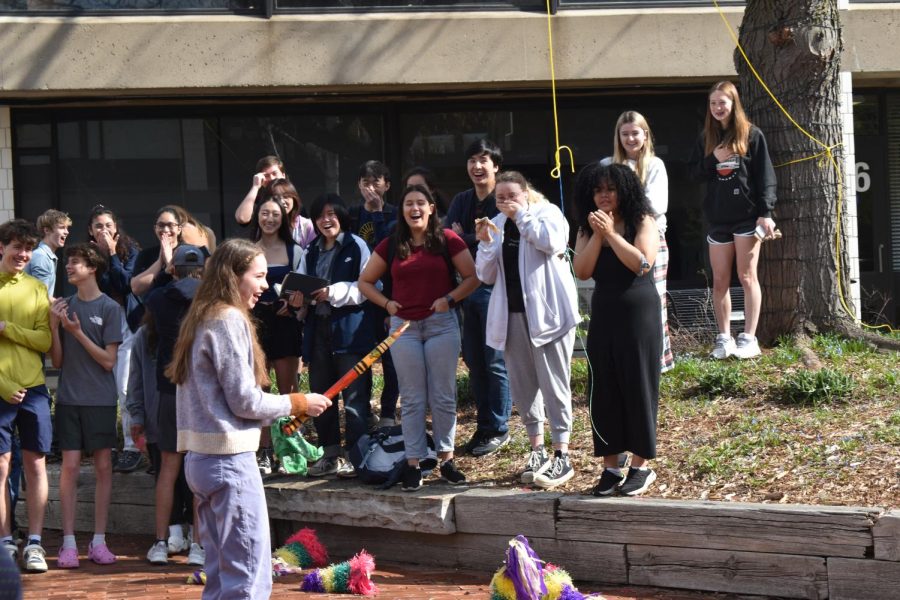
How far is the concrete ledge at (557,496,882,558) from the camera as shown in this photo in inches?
244

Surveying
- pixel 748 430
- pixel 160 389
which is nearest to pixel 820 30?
pixel 748 430

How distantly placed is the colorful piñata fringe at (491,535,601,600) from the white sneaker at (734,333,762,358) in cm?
308

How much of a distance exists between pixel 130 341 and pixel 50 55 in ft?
14.8

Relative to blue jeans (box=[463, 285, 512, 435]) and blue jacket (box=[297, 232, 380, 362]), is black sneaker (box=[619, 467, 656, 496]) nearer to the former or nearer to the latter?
blue jeans (box=[463, 285, 512, 435])

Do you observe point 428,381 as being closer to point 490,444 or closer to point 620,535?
point 490,444

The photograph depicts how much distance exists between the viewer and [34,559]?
786cm

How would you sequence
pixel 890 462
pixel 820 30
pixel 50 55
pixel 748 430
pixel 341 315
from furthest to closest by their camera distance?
pixel 50 55
pixel 820 30
pixel 341 315
pixel 748 430
pixel 890 462

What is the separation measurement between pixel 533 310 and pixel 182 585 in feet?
8.56

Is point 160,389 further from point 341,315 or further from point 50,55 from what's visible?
point 50,55

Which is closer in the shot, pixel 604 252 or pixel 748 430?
pixel 604 252

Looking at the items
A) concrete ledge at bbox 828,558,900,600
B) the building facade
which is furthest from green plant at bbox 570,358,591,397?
the building facade

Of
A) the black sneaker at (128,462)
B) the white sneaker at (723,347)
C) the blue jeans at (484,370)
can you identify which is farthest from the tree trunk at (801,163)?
the black sneaker at (128,462)

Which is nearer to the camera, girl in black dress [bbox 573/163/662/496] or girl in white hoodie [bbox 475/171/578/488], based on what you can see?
girl in black dress [bbox 573/163/662/496]

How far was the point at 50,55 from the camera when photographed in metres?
12.6
